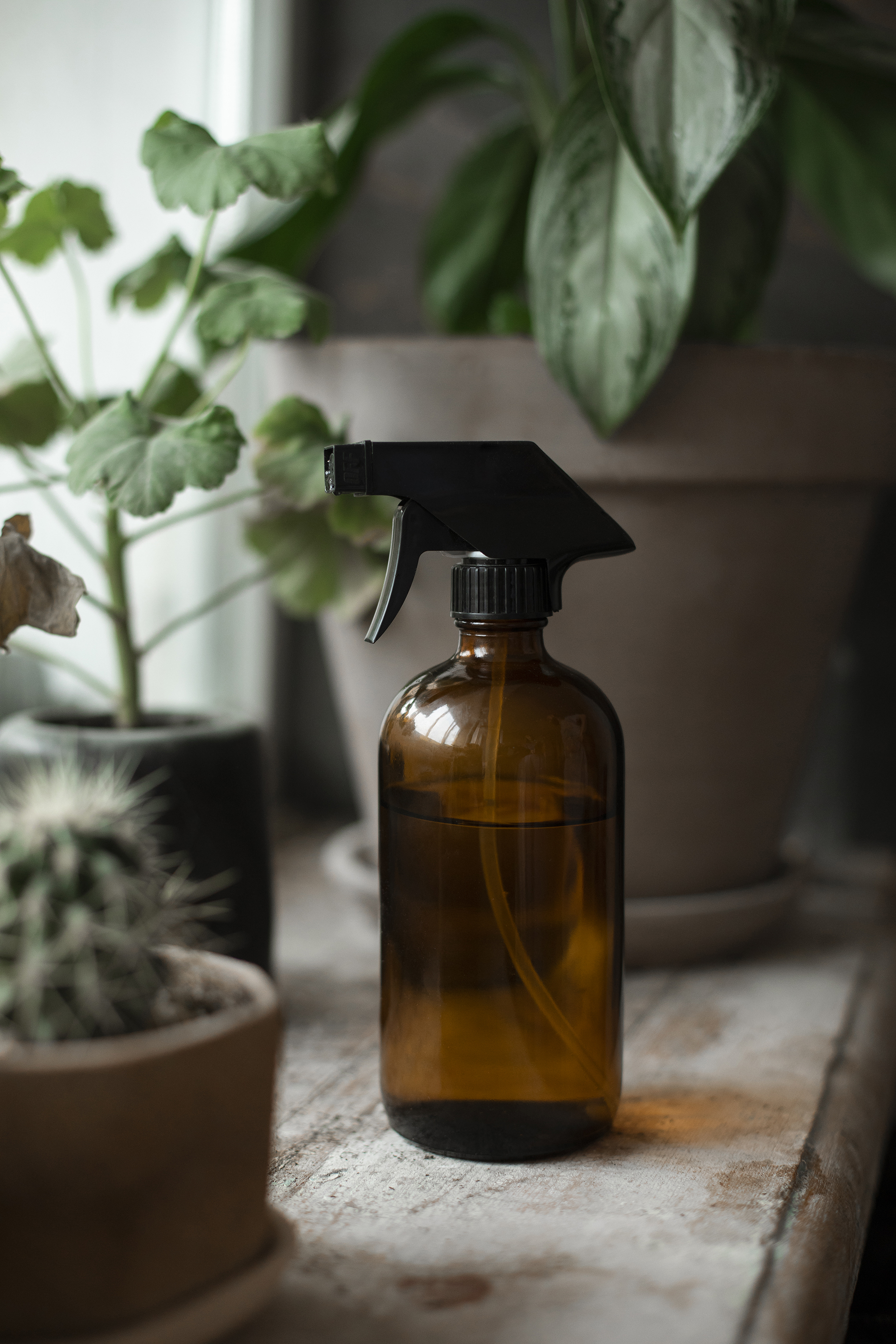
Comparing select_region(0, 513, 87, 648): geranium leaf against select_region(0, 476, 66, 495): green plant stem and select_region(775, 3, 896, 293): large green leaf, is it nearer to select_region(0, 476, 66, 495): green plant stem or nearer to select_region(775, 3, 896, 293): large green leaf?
select_region(0, 476, 66, 495): green plant stem

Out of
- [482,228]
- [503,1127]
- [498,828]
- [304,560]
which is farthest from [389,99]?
[503,1127]

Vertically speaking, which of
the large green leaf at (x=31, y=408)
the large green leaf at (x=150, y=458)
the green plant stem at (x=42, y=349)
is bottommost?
the large green leaf at (x=150, y=458)

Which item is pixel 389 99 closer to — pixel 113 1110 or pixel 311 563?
pixel 311 563

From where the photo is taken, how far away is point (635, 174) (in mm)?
701

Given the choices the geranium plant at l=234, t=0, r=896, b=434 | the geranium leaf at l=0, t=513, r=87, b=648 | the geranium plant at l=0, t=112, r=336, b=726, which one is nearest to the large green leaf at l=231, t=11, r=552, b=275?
the geranium plant at l=234, t=0, r=896, b=434

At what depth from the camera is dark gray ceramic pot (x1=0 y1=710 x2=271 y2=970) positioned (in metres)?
0.64

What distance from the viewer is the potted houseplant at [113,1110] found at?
35cm

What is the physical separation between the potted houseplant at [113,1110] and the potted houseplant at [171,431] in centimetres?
19

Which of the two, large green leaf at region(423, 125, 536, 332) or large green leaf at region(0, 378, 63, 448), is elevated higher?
large green leaf at region(423, 125, 536, 332)

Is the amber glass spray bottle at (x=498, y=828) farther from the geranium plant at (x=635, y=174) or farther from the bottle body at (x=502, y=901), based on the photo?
the geranium plant at (x=635, y=174)

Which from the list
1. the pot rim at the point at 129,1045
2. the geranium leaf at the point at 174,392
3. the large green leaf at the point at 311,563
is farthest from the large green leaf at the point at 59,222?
the pot rim at the point at 129,1045

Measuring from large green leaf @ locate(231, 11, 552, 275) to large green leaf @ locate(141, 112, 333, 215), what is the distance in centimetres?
29


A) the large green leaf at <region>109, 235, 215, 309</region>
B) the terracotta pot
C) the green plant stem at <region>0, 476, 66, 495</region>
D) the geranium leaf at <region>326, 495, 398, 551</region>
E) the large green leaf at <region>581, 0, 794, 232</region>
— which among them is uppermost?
the large green leaf at <region>581, 0, 794, 232</region>

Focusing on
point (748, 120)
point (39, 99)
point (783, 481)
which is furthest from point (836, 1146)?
point (39, 99)
